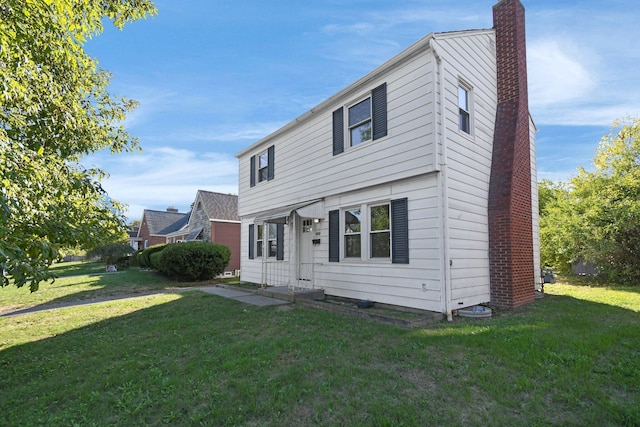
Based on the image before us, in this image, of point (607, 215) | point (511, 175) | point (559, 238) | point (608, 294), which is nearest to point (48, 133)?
point (511, 175)

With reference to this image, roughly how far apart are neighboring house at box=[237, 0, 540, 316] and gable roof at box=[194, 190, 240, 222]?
1413 cm

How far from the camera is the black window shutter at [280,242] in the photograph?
1149 cm

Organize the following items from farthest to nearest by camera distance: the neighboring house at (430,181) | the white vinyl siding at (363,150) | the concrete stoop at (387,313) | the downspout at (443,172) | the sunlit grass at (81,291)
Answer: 1. the sunlit grass at (81,291)
2. the white vinyl siding at (363,150)
3. the neighboring house at (430,181)
4. the downspout at (443,172)
5. the concrete stoop at (387,313)

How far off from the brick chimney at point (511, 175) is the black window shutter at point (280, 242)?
20.9 ft

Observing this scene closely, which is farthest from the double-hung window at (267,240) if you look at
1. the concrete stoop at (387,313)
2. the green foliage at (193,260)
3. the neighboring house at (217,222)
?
the neighboring house at (217,222)

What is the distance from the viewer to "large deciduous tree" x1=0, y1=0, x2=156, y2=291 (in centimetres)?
341

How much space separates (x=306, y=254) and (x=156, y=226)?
103 ft

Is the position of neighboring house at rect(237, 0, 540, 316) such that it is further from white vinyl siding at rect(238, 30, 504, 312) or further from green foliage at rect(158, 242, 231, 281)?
green foliage at rect(158, 242, 231, 281)

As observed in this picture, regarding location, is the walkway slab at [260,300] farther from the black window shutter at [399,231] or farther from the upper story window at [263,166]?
the upper story window at [263,166]

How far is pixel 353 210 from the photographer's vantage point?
8.89 meters

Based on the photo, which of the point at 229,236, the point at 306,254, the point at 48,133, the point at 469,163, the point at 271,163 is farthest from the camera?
the point at 229,236

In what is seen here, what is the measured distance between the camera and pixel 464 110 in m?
8.01

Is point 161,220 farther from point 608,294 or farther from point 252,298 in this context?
point 608,294

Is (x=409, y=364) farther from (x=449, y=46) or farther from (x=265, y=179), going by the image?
(x=265, y=179)
